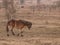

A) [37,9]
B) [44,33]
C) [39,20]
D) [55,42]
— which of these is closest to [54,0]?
[37,9]

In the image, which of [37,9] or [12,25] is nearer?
[12,25]

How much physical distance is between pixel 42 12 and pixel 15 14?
1987 millimetres

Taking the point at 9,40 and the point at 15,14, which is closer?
the point at 9,40

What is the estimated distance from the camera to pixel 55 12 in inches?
460

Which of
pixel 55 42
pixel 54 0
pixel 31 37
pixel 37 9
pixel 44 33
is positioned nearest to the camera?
pixel 55 42

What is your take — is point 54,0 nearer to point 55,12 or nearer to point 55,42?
point 55,12

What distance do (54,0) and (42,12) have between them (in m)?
4.10

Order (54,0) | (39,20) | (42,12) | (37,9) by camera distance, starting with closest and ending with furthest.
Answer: (39,20) → (42,12) → (37,9) → (54,0)

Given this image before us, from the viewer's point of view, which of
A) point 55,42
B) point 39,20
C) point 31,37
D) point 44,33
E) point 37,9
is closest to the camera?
point 55,42

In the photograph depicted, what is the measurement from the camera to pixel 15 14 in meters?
10.3

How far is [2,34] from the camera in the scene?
716 cm

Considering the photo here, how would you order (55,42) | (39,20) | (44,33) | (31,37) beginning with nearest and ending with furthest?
(55,42) → (31,37) → (44,33) → (39,20)

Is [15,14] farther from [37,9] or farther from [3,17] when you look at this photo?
[37,9]

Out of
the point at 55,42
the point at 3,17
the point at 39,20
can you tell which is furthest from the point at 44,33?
the point at 3,17
